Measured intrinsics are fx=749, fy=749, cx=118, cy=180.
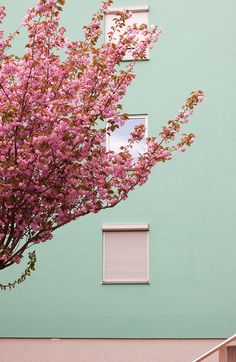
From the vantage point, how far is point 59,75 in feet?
27.0

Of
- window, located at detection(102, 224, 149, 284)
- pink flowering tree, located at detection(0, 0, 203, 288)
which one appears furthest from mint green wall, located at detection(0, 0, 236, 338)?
pink flowering tree, located at detection(0, 0, 203, 288)

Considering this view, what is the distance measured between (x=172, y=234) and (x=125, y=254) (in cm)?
122

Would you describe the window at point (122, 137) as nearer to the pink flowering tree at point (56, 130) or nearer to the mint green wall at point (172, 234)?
the mint green wall at point (172, 234)

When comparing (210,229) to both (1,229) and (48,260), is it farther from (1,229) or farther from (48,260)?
(1,229)

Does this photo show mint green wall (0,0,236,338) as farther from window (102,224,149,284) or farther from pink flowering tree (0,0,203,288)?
pink flowering tree (0,0,203,288)

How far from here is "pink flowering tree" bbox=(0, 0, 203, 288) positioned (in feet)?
25.8

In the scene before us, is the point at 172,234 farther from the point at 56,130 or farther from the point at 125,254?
the point at 56,130

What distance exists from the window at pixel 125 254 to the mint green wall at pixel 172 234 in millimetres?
172

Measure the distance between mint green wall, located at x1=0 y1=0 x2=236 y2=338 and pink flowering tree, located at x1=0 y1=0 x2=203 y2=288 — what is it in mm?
9002

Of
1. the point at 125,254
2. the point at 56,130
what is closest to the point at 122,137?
the point at 125,254

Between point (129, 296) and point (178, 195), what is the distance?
2.66 meters

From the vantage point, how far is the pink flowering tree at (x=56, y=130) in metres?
7.88

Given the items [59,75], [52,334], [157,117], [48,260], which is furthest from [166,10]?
[59,75]

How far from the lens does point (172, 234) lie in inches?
699
